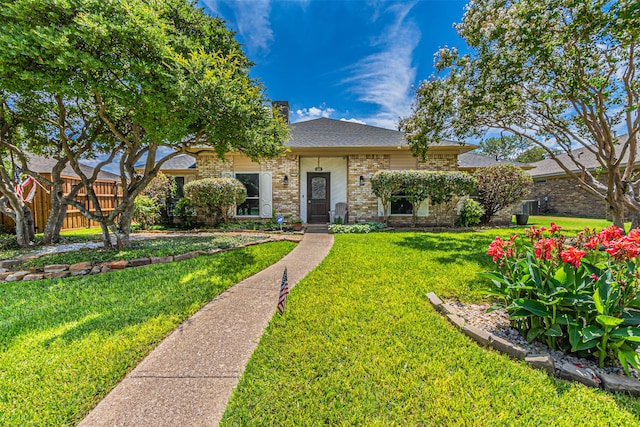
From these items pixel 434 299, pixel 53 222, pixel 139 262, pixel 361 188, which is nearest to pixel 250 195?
pixel 361 188

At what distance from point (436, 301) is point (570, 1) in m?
6.55

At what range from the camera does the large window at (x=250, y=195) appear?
11414mm

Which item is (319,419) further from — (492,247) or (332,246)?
(332,246)

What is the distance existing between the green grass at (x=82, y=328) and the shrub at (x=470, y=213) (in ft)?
30.2

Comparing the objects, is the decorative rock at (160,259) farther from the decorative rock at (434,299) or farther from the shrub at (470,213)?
the shrub at (470,213)

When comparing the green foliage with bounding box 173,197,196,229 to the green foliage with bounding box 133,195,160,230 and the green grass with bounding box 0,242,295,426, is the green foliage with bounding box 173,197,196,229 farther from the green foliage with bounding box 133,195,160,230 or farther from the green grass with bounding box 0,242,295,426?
the green grass with bounding box 0,242,295,426

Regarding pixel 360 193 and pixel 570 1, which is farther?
pixel 360 193

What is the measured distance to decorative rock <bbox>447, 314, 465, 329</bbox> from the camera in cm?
280

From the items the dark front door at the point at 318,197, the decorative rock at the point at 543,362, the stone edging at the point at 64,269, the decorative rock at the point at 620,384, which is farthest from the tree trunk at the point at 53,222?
the decorative rock at the point at 620,384

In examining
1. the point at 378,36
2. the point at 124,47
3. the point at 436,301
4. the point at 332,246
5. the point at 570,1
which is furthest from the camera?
the point at 378,36

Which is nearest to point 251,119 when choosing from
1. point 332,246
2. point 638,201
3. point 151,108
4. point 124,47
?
point 151,108

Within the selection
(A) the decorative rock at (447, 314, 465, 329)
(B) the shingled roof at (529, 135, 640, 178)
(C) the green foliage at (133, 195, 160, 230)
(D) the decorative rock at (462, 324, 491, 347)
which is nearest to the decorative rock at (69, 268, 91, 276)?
(C) the green foliage at (133, 195, 160, 230)

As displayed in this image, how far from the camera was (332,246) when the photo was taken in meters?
7.08

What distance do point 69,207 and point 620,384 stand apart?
14.4 meters
